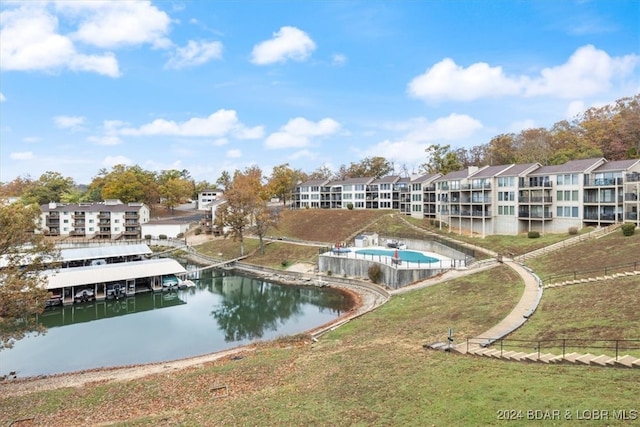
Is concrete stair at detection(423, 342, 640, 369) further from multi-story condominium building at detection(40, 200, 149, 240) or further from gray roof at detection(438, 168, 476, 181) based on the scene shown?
multi-story condominium building at detection(40, 200, 149, 240)

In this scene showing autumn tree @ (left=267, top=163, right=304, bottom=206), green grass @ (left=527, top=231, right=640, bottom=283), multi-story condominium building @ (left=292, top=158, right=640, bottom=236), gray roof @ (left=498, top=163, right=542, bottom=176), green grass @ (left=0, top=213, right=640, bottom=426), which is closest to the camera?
green grass @ (left=0, top=213, right=640, bottom=426)

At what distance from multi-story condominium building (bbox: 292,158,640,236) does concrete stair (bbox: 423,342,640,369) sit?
3565 cm

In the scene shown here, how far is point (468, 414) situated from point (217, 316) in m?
32.1

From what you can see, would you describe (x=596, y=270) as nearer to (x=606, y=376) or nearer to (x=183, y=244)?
(x=606, y=376)

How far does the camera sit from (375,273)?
4506 cm

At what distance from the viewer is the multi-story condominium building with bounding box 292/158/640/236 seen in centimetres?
4494

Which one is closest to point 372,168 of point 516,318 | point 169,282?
point 169,282

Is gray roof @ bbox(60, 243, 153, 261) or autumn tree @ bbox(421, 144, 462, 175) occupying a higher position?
autumn tree @ bbox(421, 144, 462, 175)

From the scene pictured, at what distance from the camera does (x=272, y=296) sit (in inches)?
1845

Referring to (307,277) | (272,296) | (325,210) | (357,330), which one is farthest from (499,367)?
(325,210)

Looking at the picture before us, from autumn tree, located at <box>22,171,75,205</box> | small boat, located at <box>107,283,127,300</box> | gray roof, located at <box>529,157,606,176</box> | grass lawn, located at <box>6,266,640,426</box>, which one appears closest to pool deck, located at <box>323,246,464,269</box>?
grass lawn, located at <box>6,266,640,426</box>

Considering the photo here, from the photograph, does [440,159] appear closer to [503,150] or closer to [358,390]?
[503,150]

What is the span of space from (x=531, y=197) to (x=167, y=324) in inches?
1812

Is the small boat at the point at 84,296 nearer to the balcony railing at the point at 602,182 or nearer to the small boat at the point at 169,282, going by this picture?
the small boat at the point at 169,282
